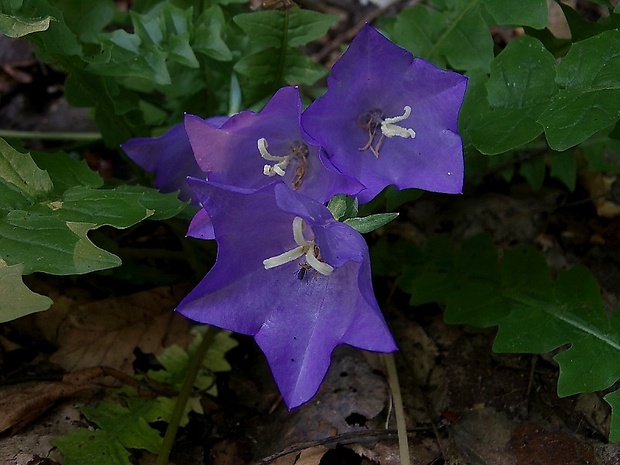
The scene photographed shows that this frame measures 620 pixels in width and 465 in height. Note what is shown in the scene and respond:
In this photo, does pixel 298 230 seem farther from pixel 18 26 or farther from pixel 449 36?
pixel 449 36

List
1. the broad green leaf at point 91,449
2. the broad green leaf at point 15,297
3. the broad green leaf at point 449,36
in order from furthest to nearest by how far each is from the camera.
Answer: the broad green leaf at point 449,36 → the broad green leaf at point 91,449 → the broad green leaf at point 15,297

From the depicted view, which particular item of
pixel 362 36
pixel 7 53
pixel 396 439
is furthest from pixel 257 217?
pixel 7 53

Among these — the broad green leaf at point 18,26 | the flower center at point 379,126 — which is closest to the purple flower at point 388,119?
the flower center at point 379,126

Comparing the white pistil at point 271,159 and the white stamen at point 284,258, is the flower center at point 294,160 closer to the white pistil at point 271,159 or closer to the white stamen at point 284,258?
the white pistil at point 271,159

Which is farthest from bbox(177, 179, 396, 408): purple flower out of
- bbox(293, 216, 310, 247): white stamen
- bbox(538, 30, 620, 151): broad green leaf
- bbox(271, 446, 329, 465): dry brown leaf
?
bbox(538, 30, 620, 151): broad green leaf

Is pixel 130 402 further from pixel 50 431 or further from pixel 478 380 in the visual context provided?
pixel 478 380

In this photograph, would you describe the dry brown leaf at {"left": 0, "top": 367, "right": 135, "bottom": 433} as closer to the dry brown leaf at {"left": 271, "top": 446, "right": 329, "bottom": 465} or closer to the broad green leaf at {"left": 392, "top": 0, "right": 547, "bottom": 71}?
the dry brown leaf at {"left": 271, "top": 446, "right": 329, "bottom": 465}
